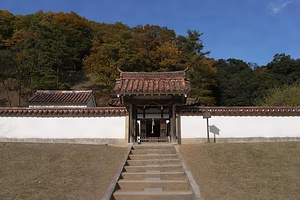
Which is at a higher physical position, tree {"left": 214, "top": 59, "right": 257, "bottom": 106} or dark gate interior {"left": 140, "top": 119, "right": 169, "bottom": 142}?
tree {"left": 214, "top": 59, "right": 257, "bottom": 106}

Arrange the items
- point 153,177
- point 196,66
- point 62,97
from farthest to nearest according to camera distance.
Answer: point 196,66 → point 62,97 → point 153,177

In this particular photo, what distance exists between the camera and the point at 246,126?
1446cm

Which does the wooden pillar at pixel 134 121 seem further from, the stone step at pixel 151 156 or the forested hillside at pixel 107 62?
the forested hillside at pixel 107 62

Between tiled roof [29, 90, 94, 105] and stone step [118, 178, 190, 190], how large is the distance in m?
15.0

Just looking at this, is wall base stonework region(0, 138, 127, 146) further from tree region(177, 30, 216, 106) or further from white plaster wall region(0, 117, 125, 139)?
tree region(177, 30, 216, 106)

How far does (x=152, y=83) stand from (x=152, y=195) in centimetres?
718

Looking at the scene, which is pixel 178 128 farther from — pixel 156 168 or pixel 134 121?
pixel 156 168

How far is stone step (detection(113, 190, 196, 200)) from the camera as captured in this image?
25.8 ft

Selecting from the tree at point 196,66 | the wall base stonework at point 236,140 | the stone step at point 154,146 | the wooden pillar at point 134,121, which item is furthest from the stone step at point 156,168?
the tree at point 196,66

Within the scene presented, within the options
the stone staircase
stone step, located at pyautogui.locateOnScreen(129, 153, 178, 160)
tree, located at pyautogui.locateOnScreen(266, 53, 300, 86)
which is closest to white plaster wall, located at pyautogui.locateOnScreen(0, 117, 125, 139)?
the stone staircase

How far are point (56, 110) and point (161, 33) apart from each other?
3432cm

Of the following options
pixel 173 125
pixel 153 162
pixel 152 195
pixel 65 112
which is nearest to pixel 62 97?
pixel 65 112

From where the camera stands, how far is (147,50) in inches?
1686

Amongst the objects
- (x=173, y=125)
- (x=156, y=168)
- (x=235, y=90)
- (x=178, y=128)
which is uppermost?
(x=235, y=90)
